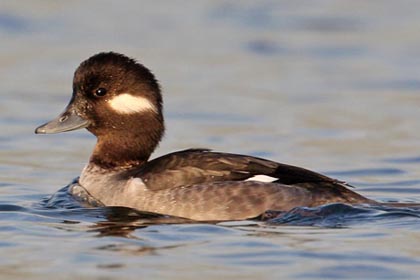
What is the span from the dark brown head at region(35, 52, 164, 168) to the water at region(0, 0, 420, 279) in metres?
0.64

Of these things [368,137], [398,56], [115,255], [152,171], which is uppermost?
[398,56]

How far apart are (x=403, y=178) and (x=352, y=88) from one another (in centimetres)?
469

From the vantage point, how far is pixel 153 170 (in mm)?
10891

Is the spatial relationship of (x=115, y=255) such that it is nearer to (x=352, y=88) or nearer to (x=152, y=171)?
(x=152, y=171)

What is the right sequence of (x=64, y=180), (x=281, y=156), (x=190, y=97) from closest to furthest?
(x=64, y=180), (x=281, y=156), (x=190, y=97)

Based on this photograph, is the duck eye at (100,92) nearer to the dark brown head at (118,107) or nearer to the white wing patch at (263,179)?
the dark brown head at (118,107)

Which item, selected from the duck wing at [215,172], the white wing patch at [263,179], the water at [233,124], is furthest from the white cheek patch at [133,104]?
the white wing patch at [263,179]

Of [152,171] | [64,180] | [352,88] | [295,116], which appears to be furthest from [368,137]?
[152,171]

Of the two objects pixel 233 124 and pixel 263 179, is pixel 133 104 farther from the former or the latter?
pixel 233 124

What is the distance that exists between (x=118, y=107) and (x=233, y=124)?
4454 mm

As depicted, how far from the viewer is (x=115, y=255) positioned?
926 centimetres

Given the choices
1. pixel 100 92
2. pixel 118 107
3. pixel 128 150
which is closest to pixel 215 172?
pixel 128 150

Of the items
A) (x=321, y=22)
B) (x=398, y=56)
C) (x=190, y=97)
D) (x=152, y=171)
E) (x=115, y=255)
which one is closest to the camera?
(x=115, y=255)

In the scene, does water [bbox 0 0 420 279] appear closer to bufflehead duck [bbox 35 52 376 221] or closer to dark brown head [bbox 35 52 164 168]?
bufflehead duck [bbox 35 52 376 221]
